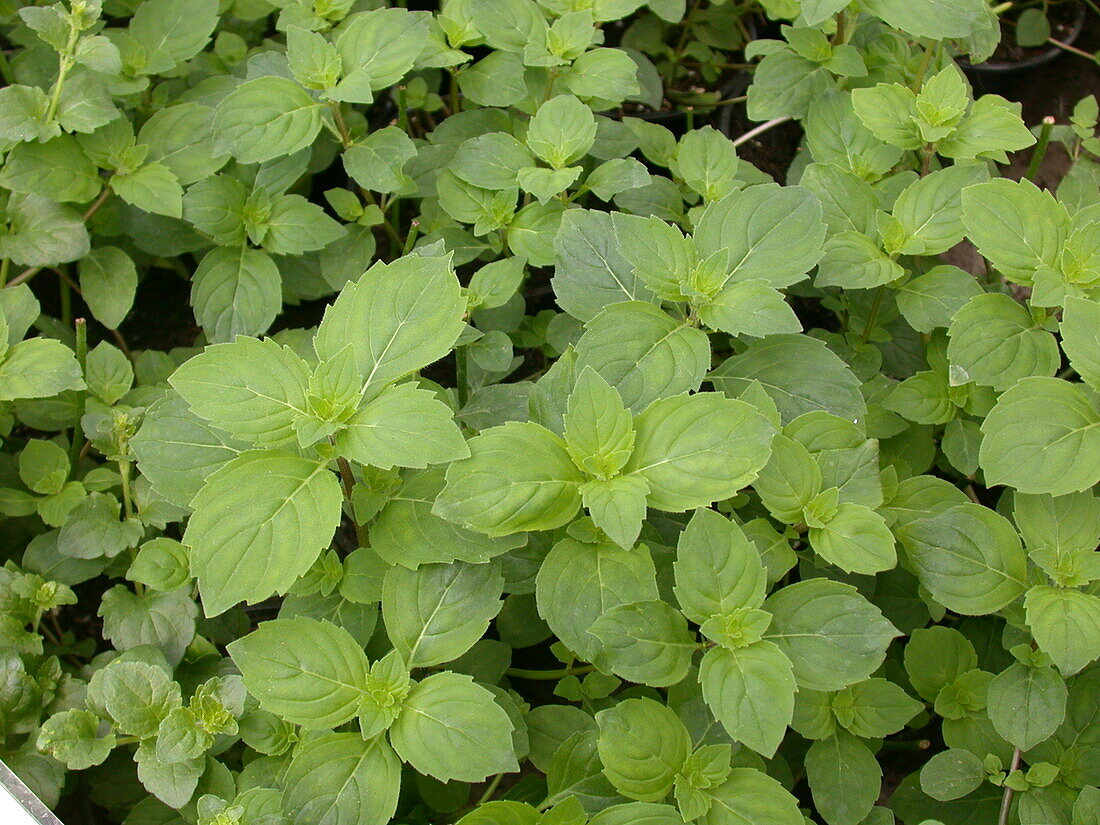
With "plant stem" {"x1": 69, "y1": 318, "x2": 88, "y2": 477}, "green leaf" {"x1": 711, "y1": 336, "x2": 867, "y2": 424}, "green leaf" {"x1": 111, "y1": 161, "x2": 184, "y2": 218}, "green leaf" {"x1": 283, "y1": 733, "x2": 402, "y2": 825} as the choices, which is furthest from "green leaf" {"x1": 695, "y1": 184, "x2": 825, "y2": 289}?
"plant stem" {"x1": 69, "y1": 318, "x2": 88, "y2": 477}

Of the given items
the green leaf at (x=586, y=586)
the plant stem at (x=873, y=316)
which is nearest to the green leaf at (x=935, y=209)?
the plant stem at (x=873, y=316)

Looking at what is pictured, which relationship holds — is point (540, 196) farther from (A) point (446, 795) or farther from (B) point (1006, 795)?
(B) point (1006, 795)

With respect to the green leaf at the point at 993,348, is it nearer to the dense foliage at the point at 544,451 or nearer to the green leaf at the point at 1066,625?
the dense foliage at the point at 544,451

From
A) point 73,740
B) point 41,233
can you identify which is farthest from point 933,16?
point 73,740

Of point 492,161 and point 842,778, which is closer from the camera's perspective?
point 842,778

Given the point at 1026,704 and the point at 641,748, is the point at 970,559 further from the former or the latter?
the point at 641,748

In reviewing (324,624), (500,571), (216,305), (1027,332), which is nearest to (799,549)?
(1027,332)
